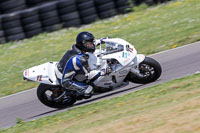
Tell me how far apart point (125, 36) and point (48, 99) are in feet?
18.1

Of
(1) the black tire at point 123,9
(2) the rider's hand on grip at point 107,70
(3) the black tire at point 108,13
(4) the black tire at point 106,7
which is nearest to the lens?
(2) the rider's hand on grip at point 107,70

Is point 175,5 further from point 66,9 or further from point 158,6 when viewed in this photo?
point 66,9

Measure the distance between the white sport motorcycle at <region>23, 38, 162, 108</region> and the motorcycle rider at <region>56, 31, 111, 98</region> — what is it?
0.38ft

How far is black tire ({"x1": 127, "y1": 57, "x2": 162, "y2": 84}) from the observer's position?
8.13 metres

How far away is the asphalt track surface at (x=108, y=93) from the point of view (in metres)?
8.78

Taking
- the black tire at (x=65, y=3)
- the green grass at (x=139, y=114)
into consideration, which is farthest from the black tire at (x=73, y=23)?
the green grass at (x=139, y=114)

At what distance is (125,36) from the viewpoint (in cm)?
1356

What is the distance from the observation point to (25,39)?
1597 cm

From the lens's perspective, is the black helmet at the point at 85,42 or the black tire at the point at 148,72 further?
the black tire at the point at 148,72

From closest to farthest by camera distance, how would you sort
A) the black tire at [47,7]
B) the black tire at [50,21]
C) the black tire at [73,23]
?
the black tire at [47,7] → the black tire at [50,21] → the black tire at [73,23]

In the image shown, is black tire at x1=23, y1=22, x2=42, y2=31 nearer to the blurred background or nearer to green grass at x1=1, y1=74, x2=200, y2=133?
the blurred background

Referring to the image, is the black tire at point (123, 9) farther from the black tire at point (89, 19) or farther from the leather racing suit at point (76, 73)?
the leather racing suit at point (76, 73)

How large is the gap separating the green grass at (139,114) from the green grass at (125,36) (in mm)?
3585

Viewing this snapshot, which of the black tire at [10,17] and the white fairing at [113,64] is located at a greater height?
the black tire at [10,17]
